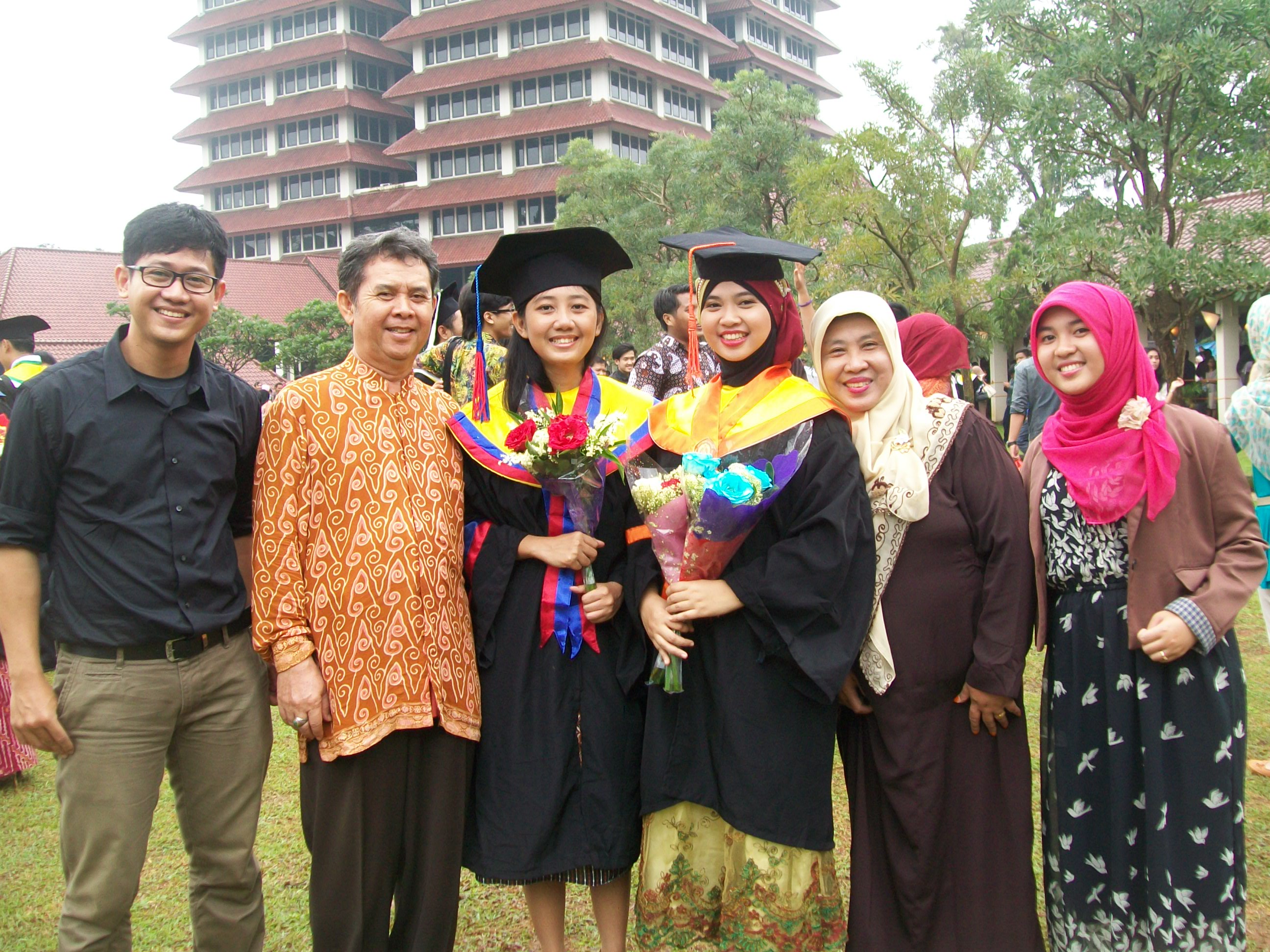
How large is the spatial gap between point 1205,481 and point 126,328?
3058 mm

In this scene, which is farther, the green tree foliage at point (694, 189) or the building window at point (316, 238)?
the building window at point (316, 238)

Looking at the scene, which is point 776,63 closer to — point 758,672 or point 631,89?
point 631,89

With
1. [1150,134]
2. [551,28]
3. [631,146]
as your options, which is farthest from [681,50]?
[1150,134]

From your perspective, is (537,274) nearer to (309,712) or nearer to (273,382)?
(309,712)

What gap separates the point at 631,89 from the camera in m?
39.6

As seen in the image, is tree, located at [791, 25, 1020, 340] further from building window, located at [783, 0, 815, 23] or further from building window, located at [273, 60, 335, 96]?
building window, located at [783, 0, 815, 23]

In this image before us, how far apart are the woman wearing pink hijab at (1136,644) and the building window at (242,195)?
49725 mm

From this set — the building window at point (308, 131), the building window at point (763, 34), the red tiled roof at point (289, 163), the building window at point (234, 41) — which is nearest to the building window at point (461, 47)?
the red tiled roof at point (289, 163)

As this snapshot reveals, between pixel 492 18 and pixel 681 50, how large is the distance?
869 centimetres

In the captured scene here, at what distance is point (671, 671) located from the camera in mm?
2729

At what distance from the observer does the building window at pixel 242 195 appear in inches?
1853

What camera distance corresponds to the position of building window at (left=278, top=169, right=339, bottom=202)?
4506 cm

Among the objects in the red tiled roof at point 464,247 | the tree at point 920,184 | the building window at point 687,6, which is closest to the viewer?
the tree at point 920,184

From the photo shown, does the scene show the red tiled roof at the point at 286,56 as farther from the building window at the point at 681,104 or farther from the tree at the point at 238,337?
the tree at the point at 238,337
